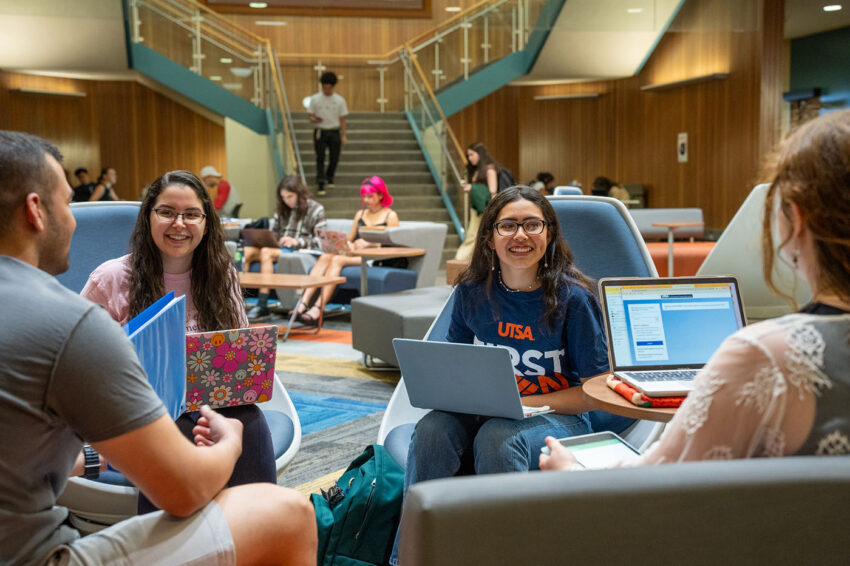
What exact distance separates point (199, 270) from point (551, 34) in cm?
1110

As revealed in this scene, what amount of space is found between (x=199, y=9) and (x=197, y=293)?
36.2ft

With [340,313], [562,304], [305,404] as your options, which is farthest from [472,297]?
[340,313]

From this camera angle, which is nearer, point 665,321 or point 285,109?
point 665,321

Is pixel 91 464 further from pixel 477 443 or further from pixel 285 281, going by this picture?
pixel 285 281

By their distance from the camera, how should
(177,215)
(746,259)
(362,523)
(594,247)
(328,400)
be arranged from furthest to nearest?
(328,400) → (746,259) → (594,247) → (177,215) → (362,523)

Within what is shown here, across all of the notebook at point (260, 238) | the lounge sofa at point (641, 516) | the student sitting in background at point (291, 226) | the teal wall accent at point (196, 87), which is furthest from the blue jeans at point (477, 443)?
the teal wall accent at point (196, 87)

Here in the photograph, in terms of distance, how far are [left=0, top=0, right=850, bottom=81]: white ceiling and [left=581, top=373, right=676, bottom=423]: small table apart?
35.7 feet

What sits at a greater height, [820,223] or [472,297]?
[820,223]

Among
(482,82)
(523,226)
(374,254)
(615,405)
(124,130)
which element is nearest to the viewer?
(615,405)

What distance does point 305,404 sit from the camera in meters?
4.73

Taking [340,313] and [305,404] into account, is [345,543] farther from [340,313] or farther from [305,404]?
[340,313]

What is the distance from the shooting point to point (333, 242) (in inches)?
272

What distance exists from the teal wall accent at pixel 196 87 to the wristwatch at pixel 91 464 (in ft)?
36.4

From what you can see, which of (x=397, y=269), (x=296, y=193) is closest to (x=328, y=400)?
(x=397, y=269)
